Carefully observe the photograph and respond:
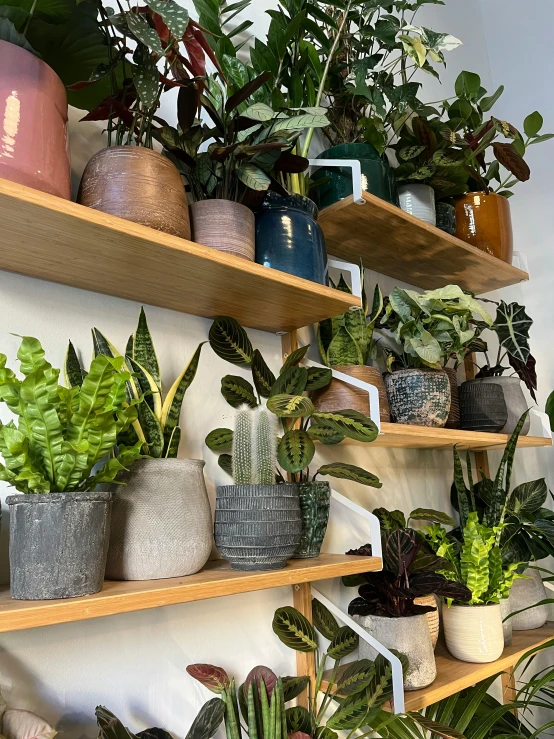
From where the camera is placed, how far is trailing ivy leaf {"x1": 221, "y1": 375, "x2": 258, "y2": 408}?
1.08 m

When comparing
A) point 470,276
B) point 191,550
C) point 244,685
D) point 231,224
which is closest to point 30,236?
point 231,224

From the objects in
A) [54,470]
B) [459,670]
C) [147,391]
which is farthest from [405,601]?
[54,470]

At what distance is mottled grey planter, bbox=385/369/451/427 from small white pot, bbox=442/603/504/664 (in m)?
0.41

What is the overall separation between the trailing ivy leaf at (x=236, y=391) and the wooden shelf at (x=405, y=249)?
43cm

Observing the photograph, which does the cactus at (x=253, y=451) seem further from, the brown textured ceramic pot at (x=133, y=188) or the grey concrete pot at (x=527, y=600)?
the grey concrete pot at (x=527, y=600)

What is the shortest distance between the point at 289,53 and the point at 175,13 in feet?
2.01

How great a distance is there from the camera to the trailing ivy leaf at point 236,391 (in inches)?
42.5

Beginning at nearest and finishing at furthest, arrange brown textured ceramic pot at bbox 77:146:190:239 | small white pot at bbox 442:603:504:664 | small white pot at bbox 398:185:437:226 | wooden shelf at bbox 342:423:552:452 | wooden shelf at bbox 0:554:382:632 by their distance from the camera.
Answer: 1. wooden shelf at bbox 0:554:382:632
2. brown textured ceramic pot at bbox 77:146:190:239
3. wooden shelf at bbox 342:423:552:452
4. small white pot at bbox 442:603:504:664
5. small white pot at bbox 398:185:437:226

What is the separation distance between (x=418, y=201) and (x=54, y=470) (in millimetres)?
1125

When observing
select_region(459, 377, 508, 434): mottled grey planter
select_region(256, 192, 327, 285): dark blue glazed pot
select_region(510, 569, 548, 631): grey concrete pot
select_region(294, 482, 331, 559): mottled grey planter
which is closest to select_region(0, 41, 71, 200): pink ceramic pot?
select_region(256, 192, 327, 285): dark blue glazed pot

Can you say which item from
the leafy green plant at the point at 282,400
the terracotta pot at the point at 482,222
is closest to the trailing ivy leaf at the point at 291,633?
the leafy green plant at the point at 282,400

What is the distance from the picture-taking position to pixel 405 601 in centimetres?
118

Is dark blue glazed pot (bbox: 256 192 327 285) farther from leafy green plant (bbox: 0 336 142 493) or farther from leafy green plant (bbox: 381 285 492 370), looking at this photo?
leafy green plant (bbox: 0 336 142 493)

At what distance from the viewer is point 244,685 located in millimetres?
978
